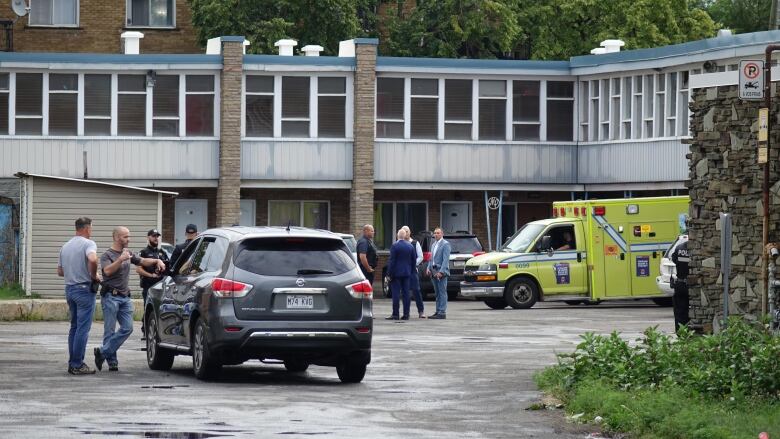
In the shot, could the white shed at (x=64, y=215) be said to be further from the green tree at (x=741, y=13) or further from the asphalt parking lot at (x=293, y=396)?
the green tree at (x=741, y=13)

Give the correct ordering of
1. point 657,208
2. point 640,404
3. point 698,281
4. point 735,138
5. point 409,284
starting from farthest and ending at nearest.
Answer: point 657,208 → point 409,284 → point 698,281 → point 735,138 → point 640,404

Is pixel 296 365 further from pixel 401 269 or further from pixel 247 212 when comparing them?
pixel 247 212

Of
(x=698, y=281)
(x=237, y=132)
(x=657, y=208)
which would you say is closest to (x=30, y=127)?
(x=237, y=132)

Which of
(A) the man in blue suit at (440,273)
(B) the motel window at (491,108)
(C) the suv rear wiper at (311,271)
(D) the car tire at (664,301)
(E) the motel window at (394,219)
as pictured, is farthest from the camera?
(E) the motel window at (394,219)

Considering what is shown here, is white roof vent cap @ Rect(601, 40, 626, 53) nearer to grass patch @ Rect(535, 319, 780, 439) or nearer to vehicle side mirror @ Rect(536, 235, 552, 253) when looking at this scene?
vehicle side mirror @ Rect(536, 235, 552, 253)

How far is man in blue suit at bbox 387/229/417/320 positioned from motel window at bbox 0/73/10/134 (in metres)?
19.4

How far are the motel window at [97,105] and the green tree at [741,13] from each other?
38.2m

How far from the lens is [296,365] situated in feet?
67.5

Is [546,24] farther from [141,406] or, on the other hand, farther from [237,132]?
[141,406]

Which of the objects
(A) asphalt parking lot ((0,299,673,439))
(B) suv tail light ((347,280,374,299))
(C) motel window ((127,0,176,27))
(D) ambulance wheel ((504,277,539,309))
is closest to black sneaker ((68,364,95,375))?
(A) asphalt parking lot ((0,299,673,439))

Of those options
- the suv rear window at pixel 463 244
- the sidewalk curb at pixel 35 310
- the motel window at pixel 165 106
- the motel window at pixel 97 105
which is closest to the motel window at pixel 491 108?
the suv rear window at pixel 463 244

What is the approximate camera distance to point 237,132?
159ft

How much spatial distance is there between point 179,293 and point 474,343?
7166 mm

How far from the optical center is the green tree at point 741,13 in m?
79.6
